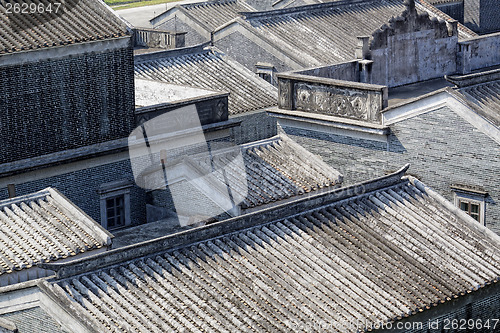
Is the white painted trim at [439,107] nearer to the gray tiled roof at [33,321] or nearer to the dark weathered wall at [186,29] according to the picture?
the gray tiled roof at [33,321]

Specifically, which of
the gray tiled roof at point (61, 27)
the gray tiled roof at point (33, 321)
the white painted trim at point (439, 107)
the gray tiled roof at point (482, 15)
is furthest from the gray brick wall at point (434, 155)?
the gray tiled roof at point (482, 15)

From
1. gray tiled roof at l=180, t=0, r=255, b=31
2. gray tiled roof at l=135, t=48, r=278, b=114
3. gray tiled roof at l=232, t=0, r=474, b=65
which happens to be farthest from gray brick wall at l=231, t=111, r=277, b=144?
gray tiled roof at l=180, t=0, r=255, b=31

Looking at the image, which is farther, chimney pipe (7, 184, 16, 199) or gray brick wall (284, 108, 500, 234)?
chimney pipe (7, 184, 16, 199)

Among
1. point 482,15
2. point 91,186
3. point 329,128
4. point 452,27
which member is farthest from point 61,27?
point 482,15

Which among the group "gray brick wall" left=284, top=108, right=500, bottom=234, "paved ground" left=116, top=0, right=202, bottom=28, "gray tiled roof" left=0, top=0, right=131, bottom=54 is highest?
"gray tiled roof" left=0, top=0, right=131, bottom=54

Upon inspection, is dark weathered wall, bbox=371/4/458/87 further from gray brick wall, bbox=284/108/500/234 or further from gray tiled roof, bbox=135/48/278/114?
gray tiled roof, bbox=135/48/278/114
